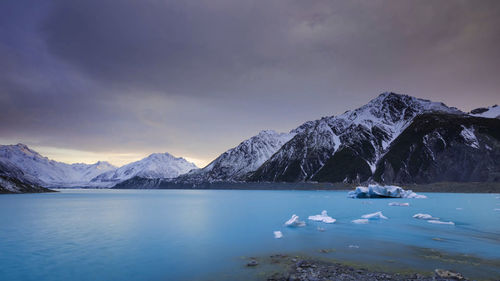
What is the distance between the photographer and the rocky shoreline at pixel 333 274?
15.5m

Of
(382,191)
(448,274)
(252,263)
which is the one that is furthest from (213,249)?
(382,191)

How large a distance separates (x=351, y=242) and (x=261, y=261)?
10.6 m

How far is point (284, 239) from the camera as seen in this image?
28.6 meters

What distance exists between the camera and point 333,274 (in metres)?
16.2

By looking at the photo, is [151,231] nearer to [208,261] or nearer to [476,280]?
[208,261]

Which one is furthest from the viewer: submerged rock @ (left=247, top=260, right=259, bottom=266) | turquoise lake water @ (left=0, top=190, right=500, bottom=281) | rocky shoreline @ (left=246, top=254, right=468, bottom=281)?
submerged rock @ (left=247, top=260, right=259, bottom=266)

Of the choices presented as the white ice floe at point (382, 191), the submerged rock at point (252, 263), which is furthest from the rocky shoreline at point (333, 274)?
the white ice floe at point (382, 191)

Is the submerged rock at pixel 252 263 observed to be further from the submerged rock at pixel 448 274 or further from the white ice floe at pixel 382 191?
the white ice floe at pixel 382 191

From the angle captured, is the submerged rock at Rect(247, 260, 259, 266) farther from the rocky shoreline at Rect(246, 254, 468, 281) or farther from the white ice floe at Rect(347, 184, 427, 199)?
the white ice floe at Rect(347, 184, 427, 199)

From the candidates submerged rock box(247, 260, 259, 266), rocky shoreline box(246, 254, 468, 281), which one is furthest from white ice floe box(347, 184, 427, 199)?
submerged rock box(247, 260, 259, 266)

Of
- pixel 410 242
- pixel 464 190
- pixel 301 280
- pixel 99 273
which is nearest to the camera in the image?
pixel 301 280

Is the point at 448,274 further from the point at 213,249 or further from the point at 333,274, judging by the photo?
the point at 213,249

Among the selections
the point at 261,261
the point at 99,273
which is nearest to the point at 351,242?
the point at 261,261

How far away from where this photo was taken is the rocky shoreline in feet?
50.7
